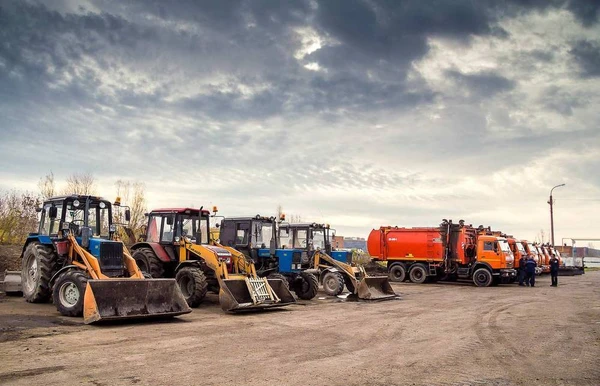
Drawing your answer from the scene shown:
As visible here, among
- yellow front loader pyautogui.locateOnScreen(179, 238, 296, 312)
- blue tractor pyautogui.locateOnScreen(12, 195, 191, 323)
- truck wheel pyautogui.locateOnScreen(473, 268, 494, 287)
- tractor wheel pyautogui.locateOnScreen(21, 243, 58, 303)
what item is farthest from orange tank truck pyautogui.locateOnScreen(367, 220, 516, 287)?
tractor wheel pyautogui.locateOnScreen(21, 243, 58, 303)

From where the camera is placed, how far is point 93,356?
7.50 m

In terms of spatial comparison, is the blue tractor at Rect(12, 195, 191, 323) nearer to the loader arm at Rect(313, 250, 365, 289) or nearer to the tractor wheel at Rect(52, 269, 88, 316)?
the tractor wheel at Rect(52, 269, 88, 316)

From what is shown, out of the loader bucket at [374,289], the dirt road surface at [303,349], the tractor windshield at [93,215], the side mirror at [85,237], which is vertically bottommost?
the dirt road surface at [303,349]

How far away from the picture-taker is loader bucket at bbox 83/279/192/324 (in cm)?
1019

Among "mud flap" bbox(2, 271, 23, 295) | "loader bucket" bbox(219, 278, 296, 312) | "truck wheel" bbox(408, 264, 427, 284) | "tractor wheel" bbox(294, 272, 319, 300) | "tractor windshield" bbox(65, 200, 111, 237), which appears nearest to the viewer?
"loader bucket" bbox(219, 278, 296, 312)

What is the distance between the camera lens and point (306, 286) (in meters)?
16.9

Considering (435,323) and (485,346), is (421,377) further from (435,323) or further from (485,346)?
(435,323)

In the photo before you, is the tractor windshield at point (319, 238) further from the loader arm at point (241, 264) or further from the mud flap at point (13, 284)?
the mud flap at point (13, 284)

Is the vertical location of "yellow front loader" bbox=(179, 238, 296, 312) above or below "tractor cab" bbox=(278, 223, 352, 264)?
below

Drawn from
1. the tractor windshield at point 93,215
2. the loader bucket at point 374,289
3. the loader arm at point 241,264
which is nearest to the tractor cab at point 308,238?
the loader bucket at point 374,289

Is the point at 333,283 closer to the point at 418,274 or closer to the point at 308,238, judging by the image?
the point at 308,238

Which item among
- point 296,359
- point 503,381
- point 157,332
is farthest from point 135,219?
point 503,381

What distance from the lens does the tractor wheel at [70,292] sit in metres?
10.9

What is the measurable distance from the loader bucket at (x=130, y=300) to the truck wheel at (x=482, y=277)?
18.5 metres
